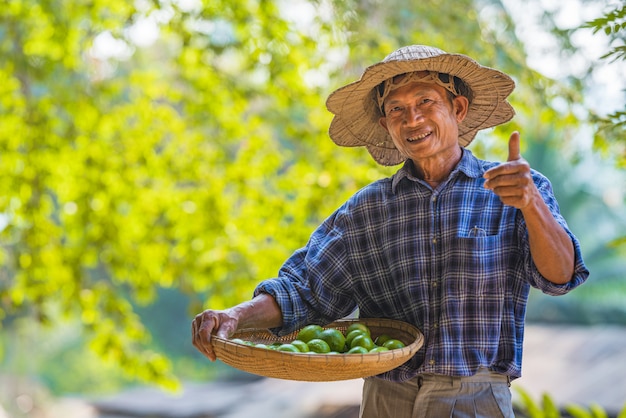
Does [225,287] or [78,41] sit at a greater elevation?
[78,41]

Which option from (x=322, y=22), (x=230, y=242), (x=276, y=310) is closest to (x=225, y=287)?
(x=230, y=242)

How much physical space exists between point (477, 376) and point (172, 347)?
48.6 feet

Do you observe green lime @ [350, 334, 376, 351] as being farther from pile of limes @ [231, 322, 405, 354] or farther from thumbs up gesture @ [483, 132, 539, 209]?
thumbs up gesture @ [483, 132, 539, 209]

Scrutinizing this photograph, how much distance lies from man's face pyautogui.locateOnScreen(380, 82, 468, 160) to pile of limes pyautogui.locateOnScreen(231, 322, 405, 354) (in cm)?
42

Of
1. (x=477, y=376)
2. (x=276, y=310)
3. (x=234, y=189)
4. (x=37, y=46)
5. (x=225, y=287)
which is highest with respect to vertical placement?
(x=37, y=46)

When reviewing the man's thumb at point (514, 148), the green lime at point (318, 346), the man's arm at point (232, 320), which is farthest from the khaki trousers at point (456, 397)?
the man's thumb at point (514, 148)

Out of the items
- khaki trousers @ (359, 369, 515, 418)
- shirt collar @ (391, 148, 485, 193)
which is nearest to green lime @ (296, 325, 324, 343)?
khaki trousers @ (359, 369, 515, 418)

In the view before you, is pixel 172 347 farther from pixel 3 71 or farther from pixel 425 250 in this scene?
pixel 425 250

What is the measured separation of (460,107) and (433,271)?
0.40 meters

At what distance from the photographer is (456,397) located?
1662 millimetres

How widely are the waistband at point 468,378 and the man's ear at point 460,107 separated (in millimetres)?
588

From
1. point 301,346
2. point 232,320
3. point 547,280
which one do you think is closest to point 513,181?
point 547,280

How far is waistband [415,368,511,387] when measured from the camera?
167 cm

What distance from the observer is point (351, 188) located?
12.9ft
